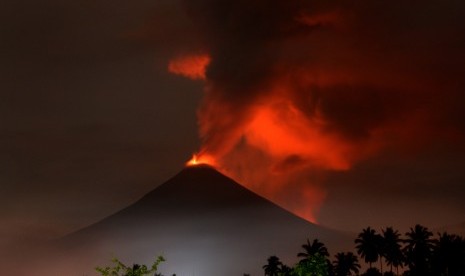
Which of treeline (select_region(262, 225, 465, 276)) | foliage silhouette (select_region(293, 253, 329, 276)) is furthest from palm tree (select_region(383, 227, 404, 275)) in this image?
foliage silhouette (select_region(293, 253, 329, 276))

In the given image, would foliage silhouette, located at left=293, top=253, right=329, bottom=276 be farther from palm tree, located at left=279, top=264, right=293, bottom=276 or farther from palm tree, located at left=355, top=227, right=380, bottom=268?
palm tree, located at left=355, top=227, right=380, bottom=268

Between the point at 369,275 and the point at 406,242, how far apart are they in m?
9.71

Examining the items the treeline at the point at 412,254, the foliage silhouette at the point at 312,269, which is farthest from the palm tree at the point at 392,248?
the foliage silhouette at the point at 312,269

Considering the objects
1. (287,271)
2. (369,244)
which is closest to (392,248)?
(369,244)

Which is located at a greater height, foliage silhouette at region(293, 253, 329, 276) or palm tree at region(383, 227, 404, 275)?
palm tree at region(383, 227, 404, 275)

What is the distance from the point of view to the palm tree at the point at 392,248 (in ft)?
461

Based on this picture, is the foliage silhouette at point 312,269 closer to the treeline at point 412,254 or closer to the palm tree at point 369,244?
the treeline at point 412,254

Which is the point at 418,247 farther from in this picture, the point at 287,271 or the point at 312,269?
the point at 312,269

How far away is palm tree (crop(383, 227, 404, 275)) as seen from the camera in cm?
14050

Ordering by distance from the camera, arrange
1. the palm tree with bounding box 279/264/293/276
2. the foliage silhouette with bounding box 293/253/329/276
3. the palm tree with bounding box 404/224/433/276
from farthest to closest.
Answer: the palm tree with bounding box 404/224/433/276 < the palm tree with bounding box 279/264/293/276 < the foliage silhouette with bounding box 293/253/329/276

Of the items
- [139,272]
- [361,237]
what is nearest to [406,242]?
[361,237]

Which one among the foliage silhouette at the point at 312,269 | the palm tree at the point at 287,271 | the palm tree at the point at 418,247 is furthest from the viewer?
the palm tree at the point at 418,247

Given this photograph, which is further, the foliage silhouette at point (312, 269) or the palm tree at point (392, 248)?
the palm tree at point (392, 248)

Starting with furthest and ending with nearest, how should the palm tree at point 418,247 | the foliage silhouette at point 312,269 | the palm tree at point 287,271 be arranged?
the palm tree at point 418,247 < the palm tree at point 287,271 < the foliage silhouette at point 312,269
